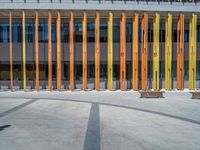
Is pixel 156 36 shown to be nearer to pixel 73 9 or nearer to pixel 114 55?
pixel 114 55

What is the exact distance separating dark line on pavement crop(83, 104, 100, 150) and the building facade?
43.9 ft

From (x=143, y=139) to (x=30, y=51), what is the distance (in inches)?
891

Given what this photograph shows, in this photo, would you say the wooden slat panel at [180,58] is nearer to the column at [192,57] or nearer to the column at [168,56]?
the column at [168,56]

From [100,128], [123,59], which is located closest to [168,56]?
[123,59]

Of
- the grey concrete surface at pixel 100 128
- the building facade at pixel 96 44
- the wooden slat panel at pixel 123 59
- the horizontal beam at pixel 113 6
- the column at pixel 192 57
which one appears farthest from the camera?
the column at pixel 192 57

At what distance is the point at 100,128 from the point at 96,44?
1657cm

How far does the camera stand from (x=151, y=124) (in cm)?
1130

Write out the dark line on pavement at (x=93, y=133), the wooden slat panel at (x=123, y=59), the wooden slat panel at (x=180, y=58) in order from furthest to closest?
1. the wooden slat panel at (x=180, y=58)
2. the wooden slat panel at (x=123, y=59)
3. the dark line on pavement at (x=93, y=133)

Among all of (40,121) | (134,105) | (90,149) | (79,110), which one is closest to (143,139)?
(90,149)

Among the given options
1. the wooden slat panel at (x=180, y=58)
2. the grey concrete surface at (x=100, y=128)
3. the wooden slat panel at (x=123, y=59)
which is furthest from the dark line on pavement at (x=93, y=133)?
the wooden slat panel at (x=180, y=58)

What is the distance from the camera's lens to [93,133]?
965cm

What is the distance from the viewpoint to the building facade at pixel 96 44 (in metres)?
25.8

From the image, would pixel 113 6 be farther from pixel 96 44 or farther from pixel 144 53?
pixel 144 53

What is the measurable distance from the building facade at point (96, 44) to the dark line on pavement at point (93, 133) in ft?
43.9
